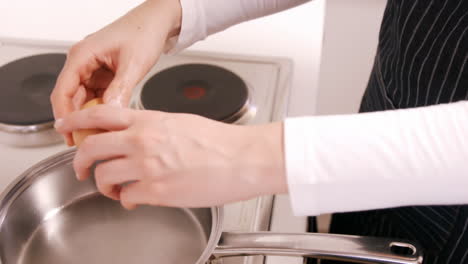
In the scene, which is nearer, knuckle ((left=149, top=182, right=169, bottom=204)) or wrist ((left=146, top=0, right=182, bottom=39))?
knuckle ((left=149, top=182, right=169, bottom=204))

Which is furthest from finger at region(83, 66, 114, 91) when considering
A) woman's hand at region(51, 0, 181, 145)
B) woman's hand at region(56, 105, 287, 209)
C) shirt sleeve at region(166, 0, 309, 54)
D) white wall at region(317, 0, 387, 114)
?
white wall at region(317, 0, 387, 114)

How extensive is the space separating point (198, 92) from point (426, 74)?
1.05 feet

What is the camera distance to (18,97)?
28.3 inches

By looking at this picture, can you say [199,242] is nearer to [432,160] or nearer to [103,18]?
[432,160]

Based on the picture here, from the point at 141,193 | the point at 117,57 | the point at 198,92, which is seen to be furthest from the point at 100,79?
the point at 141,193

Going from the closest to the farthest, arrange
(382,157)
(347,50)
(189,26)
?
1. (382,157)
2. (189,26)
3. (347,50)

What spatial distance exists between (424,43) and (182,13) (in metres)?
0.32

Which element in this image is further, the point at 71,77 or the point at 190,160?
the point at 71,77

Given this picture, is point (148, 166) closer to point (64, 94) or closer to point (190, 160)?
point (190, 160)

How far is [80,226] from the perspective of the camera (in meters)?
0.60

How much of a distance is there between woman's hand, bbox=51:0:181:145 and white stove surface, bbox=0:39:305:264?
0.10 metres

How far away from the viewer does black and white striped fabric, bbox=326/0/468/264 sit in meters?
0.57

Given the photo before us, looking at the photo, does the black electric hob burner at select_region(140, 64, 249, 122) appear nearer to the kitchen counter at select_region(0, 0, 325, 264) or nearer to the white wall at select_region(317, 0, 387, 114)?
the kitchen counter at select_region(0, 0, 325, 264)

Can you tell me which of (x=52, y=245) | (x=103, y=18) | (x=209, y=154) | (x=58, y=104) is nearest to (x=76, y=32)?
(x=103, y=18)
